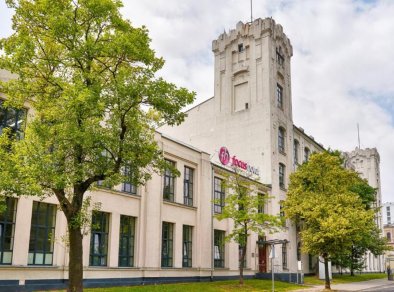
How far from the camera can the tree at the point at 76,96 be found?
47.9 ft

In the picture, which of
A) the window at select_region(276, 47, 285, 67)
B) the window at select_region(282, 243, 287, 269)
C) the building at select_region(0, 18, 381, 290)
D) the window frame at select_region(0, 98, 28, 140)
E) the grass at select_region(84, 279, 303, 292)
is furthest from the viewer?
the window at select_region(276, 47, 285, 67)

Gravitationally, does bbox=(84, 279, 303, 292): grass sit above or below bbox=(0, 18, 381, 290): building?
below

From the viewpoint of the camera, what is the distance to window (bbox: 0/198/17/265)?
20.0 meters

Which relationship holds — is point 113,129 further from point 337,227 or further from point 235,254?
point 235,254

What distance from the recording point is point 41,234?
21.9 meters

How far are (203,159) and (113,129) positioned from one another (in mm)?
18314

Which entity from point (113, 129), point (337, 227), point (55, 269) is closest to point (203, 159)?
point (337, 227)

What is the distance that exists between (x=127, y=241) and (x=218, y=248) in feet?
32.0

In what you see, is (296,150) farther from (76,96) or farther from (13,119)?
(76,96)

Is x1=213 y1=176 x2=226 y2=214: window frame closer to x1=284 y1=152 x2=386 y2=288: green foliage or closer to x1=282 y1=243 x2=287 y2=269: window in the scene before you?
x1=284 y1=152 x2=386 y2=288: green foliage

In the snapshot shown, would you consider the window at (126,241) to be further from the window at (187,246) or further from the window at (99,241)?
the window at (187,246)

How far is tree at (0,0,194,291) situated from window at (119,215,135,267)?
10892mm

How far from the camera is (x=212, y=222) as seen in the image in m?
33.6

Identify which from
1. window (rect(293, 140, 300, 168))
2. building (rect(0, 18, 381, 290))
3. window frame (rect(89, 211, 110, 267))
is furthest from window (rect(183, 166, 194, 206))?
window (rect(293, 140, 300, 168))
